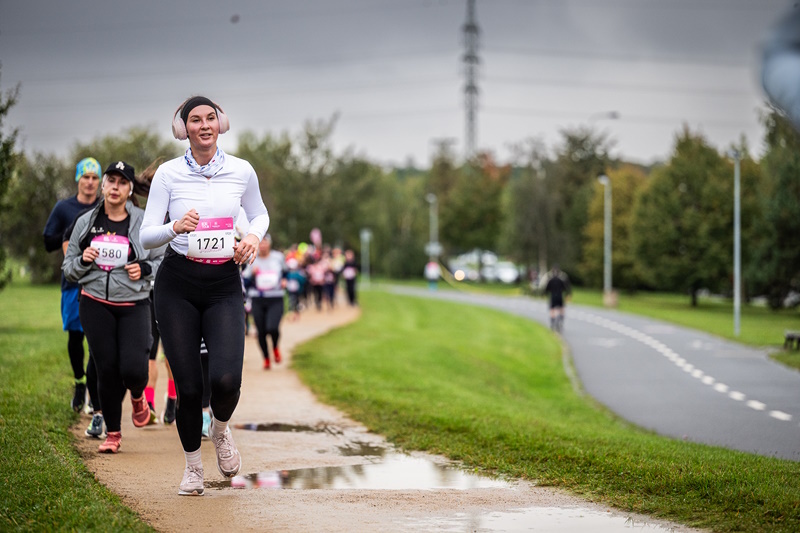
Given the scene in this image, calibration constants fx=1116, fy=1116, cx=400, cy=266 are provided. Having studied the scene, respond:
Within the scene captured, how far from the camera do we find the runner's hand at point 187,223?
650cm

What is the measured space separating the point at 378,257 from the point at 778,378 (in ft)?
223

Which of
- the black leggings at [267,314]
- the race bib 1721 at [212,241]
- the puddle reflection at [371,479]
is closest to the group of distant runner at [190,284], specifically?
the race bib 1721 at [212,241]

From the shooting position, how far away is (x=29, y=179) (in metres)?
50.1

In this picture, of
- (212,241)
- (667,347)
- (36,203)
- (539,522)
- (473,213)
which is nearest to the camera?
(539,522)

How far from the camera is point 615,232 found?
237 feet

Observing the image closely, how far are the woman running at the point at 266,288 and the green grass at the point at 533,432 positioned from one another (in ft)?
3.33

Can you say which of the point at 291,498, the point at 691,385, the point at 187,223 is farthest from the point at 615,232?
the point at 187,223

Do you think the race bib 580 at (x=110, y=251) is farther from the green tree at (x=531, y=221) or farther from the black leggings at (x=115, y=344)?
the green tree at (x=531, y=221)

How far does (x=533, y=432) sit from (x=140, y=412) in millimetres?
3765

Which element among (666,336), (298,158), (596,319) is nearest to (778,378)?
(666,336)

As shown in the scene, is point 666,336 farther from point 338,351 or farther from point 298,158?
point 298,158

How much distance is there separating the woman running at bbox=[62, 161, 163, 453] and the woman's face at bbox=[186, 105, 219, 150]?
191 cm

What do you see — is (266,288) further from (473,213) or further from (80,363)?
(473,213)

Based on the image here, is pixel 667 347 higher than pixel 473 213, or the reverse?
pixel 473 213
